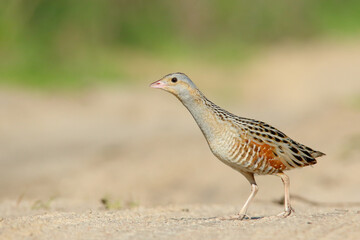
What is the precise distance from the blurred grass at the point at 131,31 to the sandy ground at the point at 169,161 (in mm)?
840

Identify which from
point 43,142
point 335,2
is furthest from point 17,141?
point 335,2

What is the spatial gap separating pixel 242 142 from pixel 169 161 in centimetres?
611

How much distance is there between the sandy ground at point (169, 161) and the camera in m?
5.51

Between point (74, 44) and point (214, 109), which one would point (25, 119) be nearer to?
point (74, 44)

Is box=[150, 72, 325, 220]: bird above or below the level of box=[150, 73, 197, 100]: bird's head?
below

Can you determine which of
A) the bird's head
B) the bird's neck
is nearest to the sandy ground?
the bird's neck

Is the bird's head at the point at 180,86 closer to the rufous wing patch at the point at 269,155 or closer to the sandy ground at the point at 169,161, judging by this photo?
the rufous wing patch at the point at 269,155

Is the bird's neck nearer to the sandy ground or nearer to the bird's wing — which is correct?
the bird's wing

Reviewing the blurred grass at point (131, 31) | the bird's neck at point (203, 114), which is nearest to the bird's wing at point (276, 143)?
the bird's neck at point (203, 114)

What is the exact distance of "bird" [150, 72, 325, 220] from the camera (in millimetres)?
5988

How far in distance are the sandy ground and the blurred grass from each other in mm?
840

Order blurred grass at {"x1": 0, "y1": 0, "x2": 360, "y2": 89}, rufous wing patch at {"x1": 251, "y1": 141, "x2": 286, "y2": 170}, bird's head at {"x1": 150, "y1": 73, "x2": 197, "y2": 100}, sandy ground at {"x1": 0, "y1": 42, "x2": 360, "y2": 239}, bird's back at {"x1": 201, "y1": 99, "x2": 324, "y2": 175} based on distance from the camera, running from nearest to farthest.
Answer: sandy ground at {"x1": 0, "y1": 42, "x2": 360, "y2": 239} < bird's back at {"x1": 201, "y1": 99, "x2": 324, "y2": 175} < rufous wing patch at {"x1": 251, "y1": 141, "x2": 286, "y2": 170} < bird's head at {"x1": 150, "y1": 73, "x2": 197, "y2": 100} < blurred grass at {"x1": 0, "y1": 0, "x2": 360, "y2": 89}

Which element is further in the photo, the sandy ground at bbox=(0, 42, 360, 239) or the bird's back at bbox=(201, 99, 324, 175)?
the bird's back at bbox=(201, 99, 324, 175)

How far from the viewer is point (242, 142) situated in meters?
6.03
